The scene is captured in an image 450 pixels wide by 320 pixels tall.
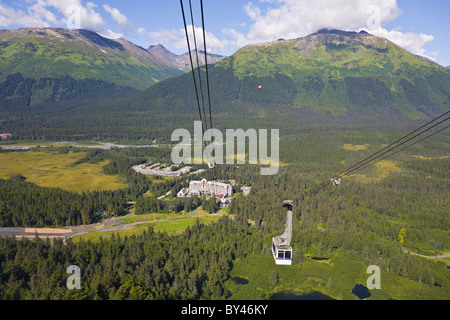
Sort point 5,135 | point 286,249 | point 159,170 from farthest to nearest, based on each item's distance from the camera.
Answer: point 5,135 → point 159,170 → point 286,249

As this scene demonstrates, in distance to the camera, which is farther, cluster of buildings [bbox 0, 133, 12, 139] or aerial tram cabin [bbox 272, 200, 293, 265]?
cluster of buildings [bbox 0, 133, 12, 139]

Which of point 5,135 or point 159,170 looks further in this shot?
point 5,135

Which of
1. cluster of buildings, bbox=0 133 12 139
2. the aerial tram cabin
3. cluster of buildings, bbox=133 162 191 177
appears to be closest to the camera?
the aerial tram cabin

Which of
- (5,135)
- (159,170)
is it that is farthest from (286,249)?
(5,135)

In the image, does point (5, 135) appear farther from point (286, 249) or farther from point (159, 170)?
point (286, 249)

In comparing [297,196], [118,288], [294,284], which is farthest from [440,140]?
[118,288]

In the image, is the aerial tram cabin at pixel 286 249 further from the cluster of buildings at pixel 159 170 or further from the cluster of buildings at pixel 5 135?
the cluster of buildings at pixel 5 135

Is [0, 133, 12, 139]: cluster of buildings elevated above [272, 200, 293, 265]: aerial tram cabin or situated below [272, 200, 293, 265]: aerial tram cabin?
above

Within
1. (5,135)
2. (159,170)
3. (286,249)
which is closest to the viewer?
(286,249)

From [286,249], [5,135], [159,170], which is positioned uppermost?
[5,135]

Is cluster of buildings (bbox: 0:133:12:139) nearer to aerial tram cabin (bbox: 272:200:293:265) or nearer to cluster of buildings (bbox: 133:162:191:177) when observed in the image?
cluster of buildings (bbox: 133:162:191:177)

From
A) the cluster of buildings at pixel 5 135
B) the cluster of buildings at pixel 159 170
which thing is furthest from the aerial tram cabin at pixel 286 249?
the cluster of buildings at pixel 5 135

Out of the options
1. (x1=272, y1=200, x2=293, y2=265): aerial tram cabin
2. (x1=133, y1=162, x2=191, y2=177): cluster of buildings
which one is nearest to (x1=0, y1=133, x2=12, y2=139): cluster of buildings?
(x1=133, y1=162, x2=191, y2=177): cluster of buildings
